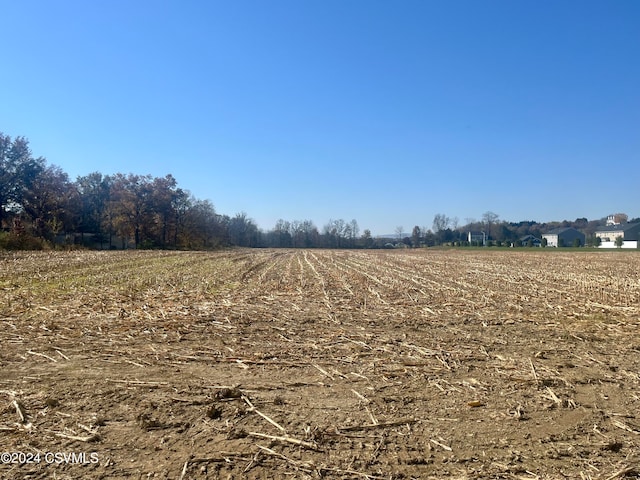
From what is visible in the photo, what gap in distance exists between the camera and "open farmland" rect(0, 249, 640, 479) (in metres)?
3.67

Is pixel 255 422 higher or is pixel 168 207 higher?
pixel 168 207

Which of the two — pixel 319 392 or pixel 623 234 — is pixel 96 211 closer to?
pixel 319 392

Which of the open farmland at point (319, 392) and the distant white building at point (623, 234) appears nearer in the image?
the open farmland at point (319, 392)

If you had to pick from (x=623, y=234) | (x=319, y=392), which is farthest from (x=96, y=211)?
(x=623, y=234)

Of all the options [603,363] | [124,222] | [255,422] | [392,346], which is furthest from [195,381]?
[124,222]

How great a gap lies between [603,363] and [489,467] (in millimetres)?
4150

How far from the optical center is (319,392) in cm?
525

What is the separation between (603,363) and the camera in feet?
21.5

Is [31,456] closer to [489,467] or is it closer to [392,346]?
[489,467]

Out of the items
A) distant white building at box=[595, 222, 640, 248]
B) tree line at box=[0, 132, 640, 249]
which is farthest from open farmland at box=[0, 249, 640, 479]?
distant white building at box=[595, 222, 640, 248]

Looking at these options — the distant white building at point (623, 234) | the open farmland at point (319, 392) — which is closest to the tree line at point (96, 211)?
the distant white building at point (623, 234)

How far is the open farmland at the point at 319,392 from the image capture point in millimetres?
3666

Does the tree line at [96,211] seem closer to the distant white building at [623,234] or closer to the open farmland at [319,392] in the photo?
the distant white building at [623,234]

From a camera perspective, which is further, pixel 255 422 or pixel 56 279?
pixel 56 279
